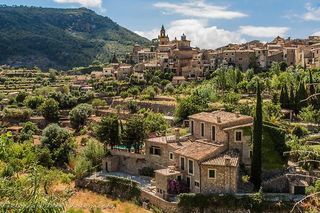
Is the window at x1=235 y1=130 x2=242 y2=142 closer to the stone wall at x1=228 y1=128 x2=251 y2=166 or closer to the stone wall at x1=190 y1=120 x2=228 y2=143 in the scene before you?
the stone wall at x1=228 y1=128 x2=251 y2=166

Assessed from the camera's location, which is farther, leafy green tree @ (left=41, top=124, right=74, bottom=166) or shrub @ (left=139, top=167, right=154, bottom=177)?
leafy green tree @ (left=41, top=124, right=74, bottom=166)

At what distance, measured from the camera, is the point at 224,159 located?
33.2 meters

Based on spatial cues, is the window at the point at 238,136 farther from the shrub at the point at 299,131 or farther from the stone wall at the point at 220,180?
Result: the shrub at the point at 299,131

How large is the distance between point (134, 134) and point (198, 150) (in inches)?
370

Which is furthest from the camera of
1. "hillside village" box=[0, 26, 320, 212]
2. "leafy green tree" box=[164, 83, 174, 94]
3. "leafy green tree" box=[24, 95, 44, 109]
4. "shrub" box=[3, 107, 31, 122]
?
"leafy green tree" box=[24, 95, 44, 109]

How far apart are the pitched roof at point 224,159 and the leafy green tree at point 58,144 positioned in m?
21.7

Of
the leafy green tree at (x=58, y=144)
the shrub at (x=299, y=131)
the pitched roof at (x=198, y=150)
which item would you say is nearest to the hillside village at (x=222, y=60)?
the shrub at (x=299, y=131)

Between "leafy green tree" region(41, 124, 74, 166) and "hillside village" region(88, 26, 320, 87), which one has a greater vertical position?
"hillside village" region(88, 26, 320, 87)

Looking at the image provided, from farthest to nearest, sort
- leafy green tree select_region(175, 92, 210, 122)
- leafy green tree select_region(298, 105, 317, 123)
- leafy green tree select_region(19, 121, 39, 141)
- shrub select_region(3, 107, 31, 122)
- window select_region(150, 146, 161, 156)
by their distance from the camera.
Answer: shrub select_region(3, 107, 31, 122) < leafy green tree select_region(19, 121, 39, 141) < leafy green tree select_region(175, 92, 210, 122) < leafy green tree select_region(298, 105, 317, 123) < window select_region(150, 146, 161, 156)

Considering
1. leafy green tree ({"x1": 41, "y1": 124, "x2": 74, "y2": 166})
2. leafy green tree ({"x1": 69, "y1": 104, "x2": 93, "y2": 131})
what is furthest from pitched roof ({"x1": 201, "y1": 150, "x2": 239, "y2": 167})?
leafy green tree ({"x1": 69, "y1": 104, "x2": 93, "y2": 131})

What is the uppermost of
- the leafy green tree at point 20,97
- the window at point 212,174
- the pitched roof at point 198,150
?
the leafy green tree at point 20,97

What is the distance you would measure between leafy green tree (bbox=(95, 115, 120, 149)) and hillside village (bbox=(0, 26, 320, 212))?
101 millimetres

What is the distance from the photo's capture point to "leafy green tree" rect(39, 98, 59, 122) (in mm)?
73938

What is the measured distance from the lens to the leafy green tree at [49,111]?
2911 inches
